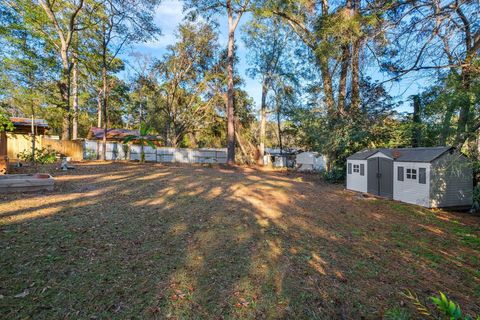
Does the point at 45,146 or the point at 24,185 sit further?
the point at 45,146

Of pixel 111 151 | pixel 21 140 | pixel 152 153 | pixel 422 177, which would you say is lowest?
pixel 422 177

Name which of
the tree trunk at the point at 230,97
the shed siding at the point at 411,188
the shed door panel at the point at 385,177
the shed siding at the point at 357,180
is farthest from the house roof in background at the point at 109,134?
the shed siding at the point at 411,188

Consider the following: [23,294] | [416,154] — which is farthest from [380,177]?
[23,294]

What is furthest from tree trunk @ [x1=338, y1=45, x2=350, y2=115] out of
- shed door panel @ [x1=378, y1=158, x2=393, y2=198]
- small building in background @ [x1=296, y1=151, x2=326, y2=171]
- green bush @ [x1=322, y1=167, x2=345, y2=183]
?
small building in background @ [x1=296, y1=151, x2=326, y2=171]

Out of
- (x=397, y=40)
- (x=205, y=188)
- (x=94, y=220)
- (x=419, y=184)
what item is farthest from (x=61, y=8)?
(x=419, y=184)

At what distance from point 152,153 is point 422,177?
813 inches

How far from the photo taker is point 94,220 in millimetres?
4895

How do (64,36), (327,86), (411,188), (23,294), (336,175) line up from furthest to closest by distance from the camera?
1. (64,36)
2. (327,86)
3. (336,175)
4. (411,188)
5. (23,294)

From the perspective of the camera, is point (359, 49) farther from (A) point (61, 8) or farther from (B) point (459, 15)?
(A) point (61, 8)

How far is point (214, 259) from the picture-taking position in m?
3.75

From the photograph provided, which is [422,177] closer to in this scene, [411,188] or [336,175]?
[411,188]

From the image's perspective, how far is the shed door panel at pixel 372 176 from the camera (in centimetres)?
1051

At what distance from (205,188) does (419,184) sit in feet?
26.7

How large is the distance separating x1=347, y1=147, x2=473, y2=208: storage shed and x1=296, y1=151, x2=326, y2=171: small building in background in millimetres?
12857
